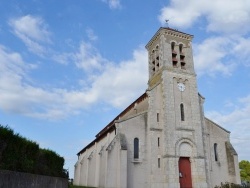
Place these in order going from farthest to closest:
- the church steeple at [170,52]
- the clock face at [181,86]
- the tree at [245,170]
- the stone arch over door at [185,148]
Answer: the tree at [245,170] < the church steeple at [170,52] < the clock face at [181,86] < the stone arch over door at [185,148]

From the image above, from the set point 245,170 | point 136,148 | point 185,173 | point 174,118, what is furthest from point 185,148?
point 245,170

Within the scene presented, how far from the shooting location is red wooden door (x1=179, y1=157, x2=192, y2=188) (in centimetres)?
2517

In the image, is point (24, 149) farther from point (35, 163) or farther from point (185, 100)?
point (185, 100)

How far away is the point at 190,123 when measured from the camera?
27.5m

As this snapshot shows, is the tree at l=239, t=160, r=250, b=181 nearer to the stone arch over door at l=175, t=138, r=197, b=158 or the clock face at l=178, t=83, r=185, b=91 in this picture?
the stone arch over door at l=175, t=138, r=197, b=158

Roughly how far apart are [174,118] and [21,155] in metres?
19.4

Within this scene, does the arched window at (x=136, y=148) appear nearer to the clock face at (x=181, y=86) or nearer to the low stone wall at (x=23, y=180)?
the clock face at (x=181, y=86)

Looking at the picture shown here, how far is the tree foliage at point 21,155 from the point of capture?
855cm

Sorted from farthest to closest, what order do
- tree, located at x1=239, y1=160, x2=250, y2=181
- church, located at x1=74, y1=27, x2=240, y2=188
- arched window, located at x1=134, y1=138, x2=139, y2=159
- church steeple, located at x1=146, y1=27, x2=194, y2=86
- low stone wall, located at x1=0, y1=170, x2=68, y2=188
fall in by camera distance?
tree, located at x1=239, y1=160, x2=250, y2=181 < church steeple, located at x1=146, y1=27, x2=194, y2=86 < arched window, located at x1=134, y1=138, x2=139, y2=159 < church, located at x1=74, y1=27, x2=240, y2=188 < low stone wall, located at x1=0, y1=170, x2=68, y2=188

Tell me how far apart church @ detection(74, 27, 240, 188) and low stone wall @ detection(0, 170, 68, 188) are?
12.6m

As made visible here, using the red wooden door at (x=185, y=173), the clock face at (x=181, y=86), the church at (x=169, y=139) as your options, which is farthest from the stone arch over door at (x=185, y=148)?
the clock face at (x=181, y=86)

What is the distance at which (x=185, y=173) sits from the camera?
25531 mm

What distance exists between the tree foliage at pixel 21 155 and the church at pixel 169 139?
1224cm

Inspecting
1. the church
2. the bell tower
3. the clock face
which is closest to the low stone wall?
the church
